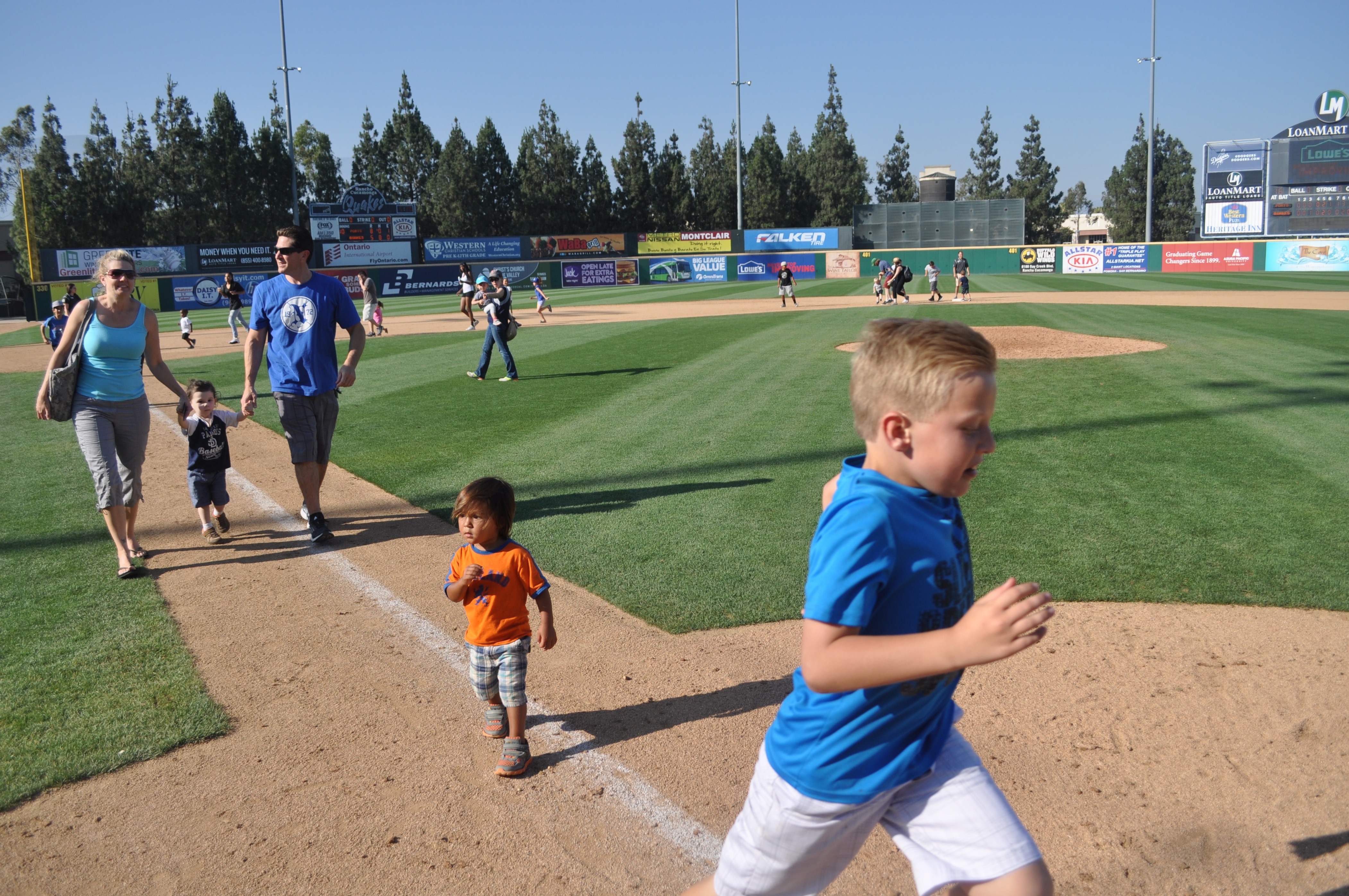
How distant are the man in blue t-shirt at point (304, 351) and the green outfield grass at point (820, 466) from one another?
1.12 m

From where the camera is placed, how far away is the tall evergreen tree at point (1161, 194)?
275 feet

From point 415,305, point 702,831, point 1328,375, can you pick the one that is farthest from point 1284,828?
point 415,305

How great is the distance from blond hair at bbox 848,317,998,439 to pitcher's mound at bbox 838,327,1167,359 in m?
12.9

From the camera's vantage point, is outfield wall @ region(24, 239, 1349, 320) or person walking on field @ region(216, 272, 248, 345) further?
outfield wall @ region(24, 239, 1349, 320)

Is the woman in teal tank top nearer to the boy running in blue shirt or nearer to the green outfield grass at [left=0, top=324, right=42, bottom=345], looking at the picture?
the boy running in blue shirt

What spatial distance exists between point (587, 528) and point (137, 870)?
3.91 m

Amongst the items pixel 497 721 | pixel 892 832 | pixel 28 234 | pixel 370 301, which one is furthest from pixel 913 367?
pixel 28 234

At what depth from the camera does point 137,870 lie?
2.93 metres

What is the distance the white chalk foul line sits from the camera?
3006 mm

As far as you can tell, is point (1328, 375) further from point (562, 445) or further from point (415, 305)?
point (415, 305)

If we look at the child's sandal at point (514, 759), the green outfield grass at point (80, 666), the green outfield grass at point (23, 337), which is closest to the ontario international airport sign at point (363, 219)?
the green outfield grass at point (23, 337)

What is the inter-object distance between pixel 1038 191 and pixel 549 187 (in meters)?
46.4

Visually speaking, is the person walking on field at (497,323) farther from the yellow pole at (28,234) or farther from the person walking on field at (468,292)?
the yellow pole at (28,234)

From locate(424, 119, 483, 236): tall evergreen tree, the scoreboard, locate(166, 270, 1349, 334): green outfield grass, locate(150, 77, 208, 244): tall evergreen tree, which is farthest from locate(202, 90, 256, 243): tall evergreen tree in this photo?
the scoreboard
